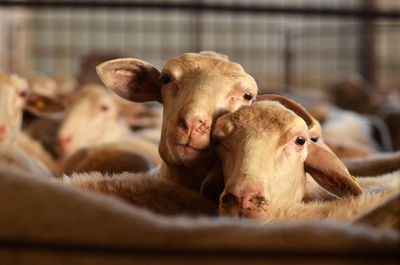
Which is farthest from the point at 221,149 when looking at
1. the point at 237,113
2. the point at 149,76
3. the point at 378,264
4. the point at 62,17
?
the point at 62,17

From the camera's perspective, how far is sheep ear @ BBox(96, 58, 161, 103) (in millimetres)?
2543

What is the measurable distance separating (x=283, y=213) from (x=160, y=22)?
15165 mm

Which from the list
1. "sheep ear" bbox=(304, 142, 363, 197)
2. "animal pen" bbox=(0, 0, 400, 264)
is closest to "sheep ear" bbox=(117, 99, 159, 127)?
"animal pen" bbox=(0, 0, 400, 264)

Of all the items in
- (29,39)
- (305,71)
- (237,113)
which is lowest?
(305,71)

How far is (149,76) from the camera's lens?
2574mm

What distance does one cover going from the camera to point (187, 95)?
2178 mm

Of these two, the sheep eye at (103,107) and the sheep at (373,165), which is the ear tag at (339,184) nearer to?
the sheep at (373,165)

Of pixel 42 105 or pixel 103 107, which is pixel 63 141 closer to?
pixel 42 105

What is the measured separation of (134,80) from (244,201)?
1.15 meters

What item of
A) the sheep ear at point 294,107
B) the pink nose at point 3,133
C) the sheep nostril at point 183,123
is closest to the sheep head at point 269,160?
the sheep nostril at point 183,123

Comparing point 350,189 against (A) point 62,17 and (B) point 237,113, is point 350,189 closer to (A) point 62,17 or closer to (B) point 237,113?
(B) point 237,113

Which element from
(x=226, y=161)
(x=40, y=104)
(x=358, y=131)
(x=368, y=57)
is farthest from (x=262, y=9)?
(x=368, y=57)

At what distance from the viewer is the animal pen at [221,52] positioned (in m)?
0.92

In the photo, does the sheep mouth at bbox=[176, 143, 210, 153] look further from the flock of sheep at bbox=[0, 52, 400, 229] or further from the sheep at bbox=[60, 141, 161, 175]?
the sheep at bbox=[60, 141, 161, 175]
